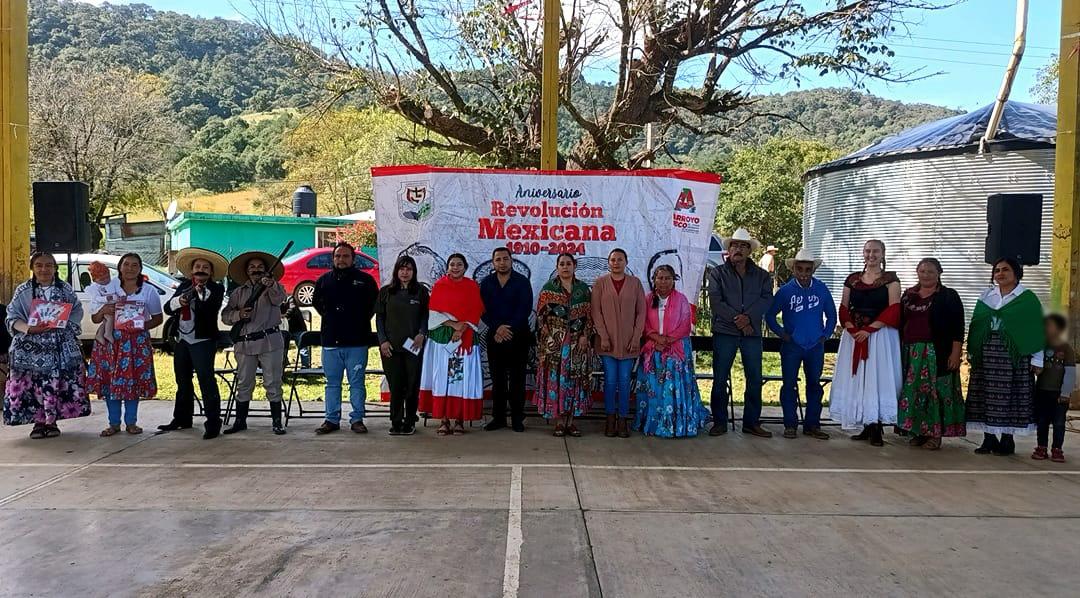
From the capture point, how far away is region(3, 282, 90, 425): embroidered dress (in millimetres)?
6934

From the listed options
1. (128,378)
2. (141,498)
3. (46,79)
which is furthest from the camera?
(46,79)

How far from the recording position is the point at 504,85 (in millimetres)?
13203

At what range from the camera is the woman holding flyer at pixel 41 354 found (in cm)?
693

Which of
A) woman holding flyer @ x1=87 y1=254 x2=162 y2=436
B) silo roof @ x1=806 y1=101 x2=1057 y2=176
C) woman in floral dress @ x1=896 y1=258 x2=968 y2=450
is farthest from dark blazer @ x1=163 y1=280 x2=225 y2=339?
silo roof @ x1=806 y1=101 x2=1057 y2=176

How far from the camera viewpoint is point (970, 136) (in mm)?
14008

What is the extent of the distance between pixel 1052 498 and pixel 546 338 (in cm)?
404

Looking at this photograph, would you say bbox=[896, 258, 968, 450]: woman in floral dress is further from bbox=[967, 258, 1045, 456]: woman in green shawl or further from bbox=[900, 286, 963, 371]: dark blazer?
bbox=[967, 258, 1045, 456]: woman in green shawl

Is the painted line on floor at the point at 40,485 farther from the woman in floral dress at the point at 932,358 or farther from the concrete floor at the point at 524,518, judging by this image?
the woman in floral dress at the point at 932,358

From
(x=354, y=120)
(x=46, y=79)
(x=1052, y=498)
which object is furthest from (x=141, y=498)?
(x=354, y=120)

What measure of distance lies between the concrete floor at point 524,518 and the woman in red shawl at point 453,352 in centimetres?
32

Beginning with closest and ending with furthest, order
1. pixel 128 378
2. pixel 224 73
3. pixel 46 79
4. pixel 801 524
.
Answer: pixel 801 524 → pixel 128 378 → pixel 46 79 → pixel 224 73

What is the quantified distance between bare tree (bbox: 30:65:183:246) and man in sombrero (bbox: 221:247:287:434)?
21.4 m

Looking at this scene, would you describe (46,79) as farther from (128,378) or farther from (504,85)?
(128,378)

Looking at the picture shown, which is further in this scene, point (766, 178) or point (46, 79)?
point (766, 178)
